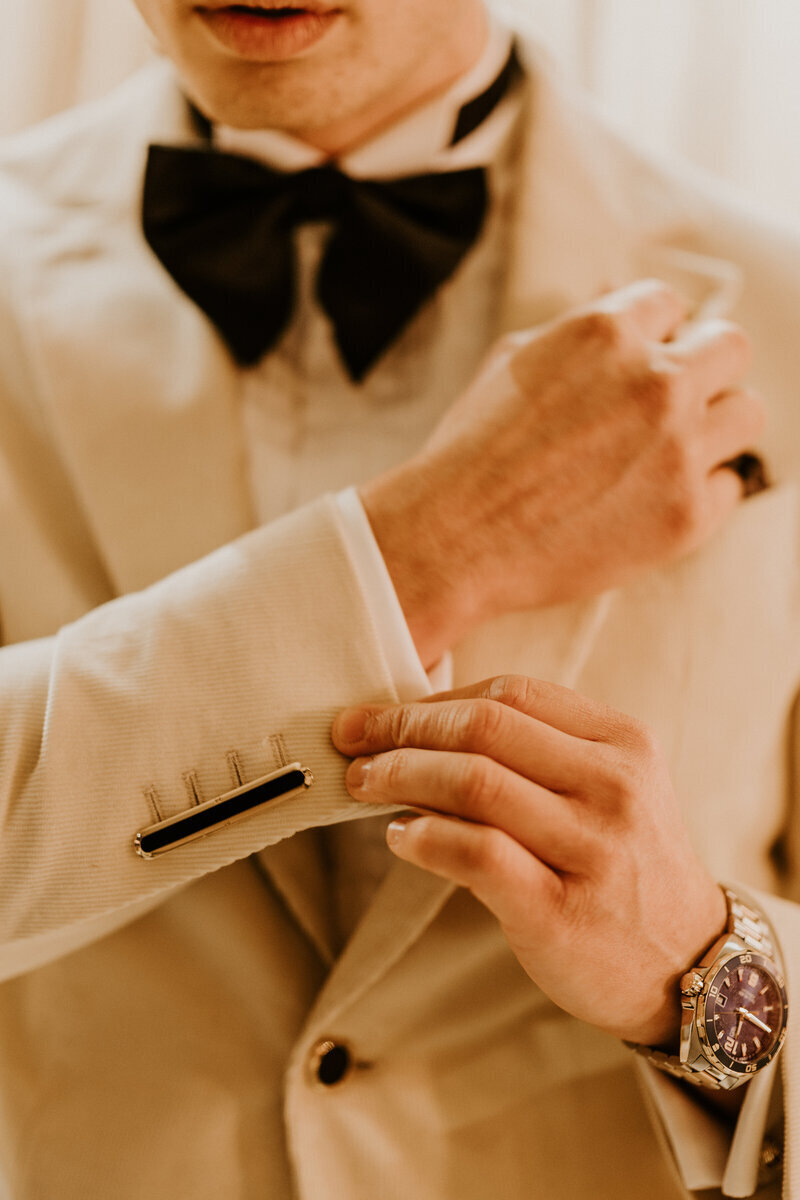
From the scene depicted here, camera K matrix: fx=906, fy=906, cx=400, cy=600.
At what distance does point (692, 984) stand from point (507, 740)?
0.22 m

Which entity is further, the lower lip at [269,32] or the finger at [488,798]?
the lower lip at [269,32]

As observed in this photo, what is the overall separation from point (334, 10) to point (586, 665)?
0.56 meters

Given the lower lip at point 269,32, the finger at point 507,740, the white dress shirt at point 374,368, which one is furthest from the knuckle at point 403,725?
the lower lip at point 269,32

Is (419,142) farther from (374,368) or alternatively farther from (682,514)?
(682,514)

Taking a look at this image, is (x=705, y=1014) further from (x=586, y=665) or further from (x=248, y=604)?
(x=248, y=604)

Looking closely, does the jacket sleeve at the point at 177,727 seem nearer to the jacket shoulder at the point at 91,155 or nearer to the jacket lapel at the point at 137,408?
the jacket lapel at the point at 137,408

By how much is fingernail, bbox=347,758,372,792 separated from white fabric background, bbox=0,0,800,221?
1.01m

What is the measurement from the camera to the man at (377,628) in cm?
58

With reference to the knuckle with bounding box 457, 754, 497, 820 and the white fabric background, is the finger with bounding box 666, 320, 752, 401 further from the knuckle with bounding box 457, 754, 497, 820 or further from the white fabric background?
the white fabric background

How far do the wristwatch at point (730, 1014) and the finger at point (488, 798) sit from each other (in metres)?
0.15

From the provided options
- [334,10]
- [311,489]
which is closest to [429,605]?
[311,489]

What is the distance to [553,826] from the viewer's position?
521mm

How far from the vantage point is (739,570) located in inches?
29.4

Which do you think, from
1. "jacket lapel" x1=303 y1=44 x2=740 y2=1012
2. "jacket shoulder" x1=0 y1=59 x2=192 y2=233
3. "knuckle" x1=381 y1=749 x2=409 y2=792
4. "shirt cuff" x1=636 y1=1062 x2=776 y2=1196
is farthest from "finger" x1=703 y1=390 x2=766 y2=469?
"jacket shoulder" x1=0 y1=59 x2=192 y2=233
